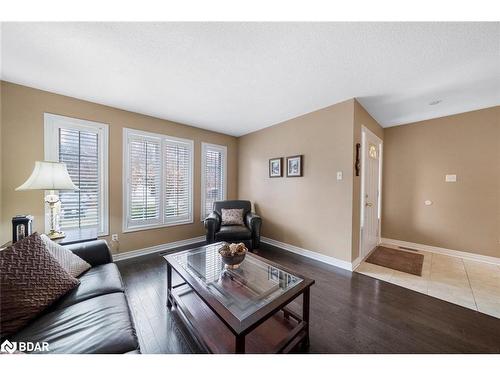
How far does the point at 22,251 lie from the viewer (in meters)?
1.13

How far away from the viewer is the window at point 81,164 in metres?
2.32

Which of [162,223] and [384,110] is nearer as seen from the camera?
[384,110]

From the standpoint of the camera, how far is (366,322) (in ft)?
4.95

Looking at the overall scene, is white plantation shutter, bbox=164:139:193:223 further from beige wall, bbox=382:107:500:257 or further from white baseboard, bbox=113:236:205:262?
beige wall, bbox=382:107:500:257

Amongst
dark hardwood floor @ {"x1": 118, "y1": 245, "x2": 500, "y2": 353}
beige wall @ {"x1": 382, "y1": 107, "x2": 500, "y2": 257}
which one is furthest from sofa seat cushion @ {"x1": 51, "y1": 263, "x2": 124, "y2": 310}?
beige wall @ {"x1": 382, "y1": 107, "x2": 500, "y2": 257}

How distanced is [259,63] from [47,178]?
7.41 feet

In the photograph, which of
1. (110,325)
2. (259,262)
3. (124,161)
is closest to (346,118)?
(259,262)

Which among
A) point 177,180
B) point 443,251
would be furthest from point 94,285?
point 443,251

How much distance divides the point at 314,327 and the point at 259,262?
66 cm

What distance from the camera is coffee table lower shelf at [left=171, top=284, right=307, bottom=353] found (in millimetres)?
1214

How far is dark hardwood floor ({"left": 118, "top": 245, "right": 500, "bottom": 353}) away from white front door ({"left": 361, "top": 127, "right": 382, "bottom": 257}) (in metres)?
0.94

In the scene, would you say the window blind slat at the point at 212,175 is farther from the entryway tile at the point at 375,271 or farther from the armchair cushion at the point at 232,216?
the entryway tile at the point at 375,271

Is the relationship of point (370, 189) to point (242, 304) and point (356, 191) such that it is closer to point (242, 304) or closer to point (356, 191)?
point (356, 191)
